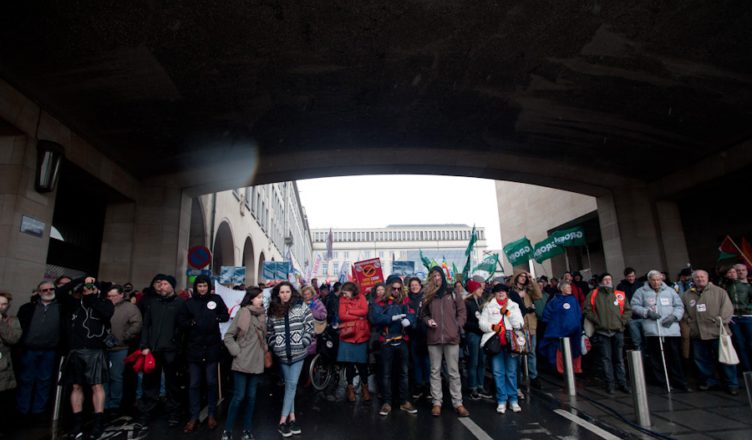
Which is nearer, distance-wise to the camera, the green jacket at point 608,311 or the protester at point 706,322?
the protester at point 706,322

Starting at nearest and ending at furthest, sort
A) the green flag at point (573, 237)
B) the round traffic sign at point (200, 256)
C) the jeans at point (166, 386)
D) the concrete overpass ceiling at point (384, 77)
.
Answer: the jeans at point (166, 386)
the concrete overpass ceiling at point (384, 77)
the round traffic sign at point (200, 256)
the green flag at point (573, 237)

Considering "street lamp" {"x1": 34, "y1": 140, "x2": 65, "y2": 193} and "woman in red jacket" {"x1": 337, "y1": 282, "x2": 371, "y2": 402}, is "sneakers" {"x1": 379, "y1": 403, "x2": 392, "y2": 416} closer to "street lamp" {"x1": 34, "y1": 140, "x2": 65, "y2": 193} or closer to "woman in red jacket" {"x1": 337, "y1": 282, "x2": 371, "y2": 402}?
"woman in red jacket" {"x1": 337, "y1": 282, "x2": 371, "y2": 402}

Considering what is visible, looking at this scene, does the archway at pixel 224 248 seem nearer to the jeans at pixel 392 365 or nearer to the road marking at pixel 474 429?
the jeans at pixel 392 365

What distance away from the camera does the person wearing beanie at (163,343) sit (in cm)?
590

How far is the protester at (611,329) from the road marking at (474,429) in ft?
9.08

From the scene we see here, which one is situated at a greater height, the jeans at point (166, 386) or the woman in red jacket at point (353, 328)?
the woman in red jacket at point (353, 328)

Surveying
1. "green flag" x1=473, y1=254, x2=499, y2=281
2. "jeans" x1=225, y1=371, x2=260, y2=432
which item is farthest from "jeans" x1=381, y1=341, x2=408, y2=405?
"green flag" x1=473, y1=254, x2=499, y2=281

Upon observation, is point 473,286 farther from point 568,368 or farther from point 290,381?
point 290,381

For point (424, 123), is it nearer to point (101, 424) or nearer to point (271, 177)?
point (271, 177)

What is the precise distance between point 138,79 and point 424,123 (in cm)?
619

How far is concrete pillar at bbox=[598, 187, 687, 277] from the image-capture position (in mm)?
13055

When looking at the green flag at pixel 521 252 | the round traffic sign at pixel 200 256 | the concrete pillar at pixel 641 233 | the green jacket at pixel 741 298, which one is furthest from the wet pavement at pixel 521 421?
the green flag at pixel 521 252

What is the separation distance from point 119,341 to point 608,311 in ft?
25.2

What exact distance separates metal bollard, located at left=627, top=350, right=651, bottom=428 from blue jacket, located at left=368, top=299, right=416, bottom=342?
9.44 ft
